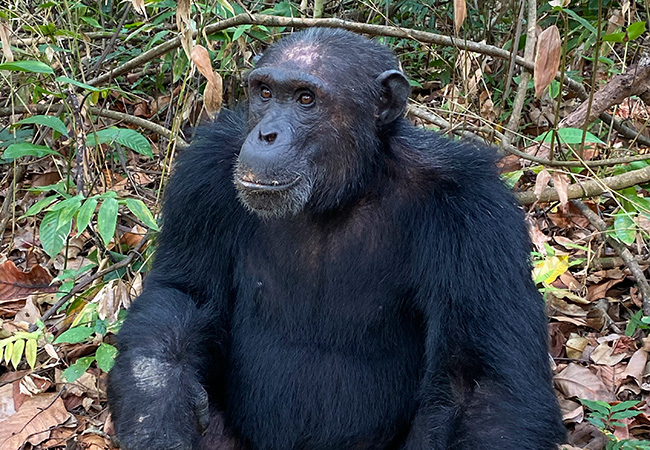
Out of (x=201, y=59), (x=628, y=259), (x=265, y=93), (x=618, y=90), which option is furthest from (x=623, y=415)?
(x=201, y=59)

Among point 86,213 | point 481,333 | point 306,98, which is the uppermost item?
point 306,98

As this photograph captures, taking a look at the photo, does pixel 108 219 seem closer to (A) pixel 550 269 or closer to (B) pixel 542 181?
(B) pixel 542 181

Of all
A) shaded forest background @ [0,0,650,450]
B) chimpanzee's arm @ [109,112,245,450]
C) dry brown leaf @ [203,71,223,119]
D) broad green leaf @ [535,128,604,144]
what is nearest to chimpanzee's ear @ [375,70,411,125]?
shaded forest background @ [0,0,650,450]

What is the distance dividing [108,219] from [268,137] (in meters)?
1.12

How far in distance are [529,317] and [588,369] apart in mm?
1787

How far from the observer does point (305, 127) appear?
4402mm

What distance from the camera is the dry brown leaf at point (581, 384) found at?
5.66 meters

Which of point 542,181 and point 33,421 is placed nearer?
point 542,181

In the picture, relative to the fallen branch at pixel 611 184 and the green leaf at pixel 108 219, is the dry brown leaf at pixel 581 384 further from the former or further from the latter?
the green leaf at pixel 108 219

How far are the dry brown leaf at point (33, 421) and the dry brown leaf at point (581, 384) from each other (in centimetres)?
336

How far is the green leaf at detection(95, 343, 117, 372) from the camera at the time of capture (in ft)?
16.7

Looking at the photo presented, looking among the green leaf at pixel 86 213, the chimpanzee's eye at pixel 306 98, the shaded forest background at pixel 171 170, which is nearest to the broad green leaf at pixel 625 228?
the shaded forest background at pixel 171 170

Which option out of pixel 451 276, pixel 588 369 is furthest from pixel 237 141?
pixel 588 369

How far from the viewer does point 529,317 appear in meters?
4.36
